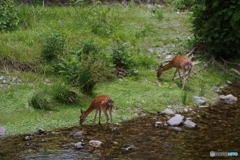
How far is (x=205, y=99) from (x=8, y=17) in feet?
17.3

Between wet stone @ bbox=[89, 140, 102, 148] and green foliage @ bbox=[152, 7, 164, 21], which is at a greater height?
green foliage @ bbox=[152, 7, 164, 21]

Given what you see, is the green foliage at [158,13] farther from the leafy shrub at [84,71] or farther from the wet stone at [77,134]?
the wet stone at [77,134]

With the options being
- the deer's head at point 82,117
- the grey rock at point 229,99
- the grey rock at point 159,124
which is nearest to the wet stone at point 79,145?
the deer's head at point 82,117

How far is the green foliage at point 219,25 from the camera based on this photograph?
11445 mm

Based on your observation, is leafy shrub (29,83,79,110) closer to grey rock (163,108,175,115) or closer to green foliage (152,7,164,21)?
grey rock (163,108,175,115)

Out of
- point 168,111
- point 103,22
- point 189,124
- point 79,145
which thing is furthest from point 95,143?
point 103,22

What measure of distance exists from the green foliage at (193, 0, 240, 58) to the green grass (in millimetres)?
520

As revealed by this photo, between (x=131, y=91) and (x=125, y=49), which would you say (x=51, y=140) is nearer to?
(x=131, y=91)

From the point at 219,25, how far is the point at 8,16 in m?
5.07

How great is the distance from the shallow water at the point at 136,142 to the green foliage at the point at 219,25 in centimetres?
302

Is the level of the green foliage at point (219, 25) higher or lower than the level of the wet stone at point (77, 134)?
higher

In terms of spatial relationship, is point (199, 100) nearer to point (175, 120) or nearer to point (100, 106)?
point (175, 120)

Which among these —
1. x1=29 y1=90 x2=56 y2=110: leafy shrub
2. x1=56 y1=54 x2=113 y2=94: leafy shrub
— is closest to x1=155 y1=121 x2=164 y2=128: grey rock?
x1=56 y1=54 x2=113 y2=94: leafy shrub

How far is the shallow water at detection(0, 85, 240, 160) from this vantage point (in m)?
7.46
